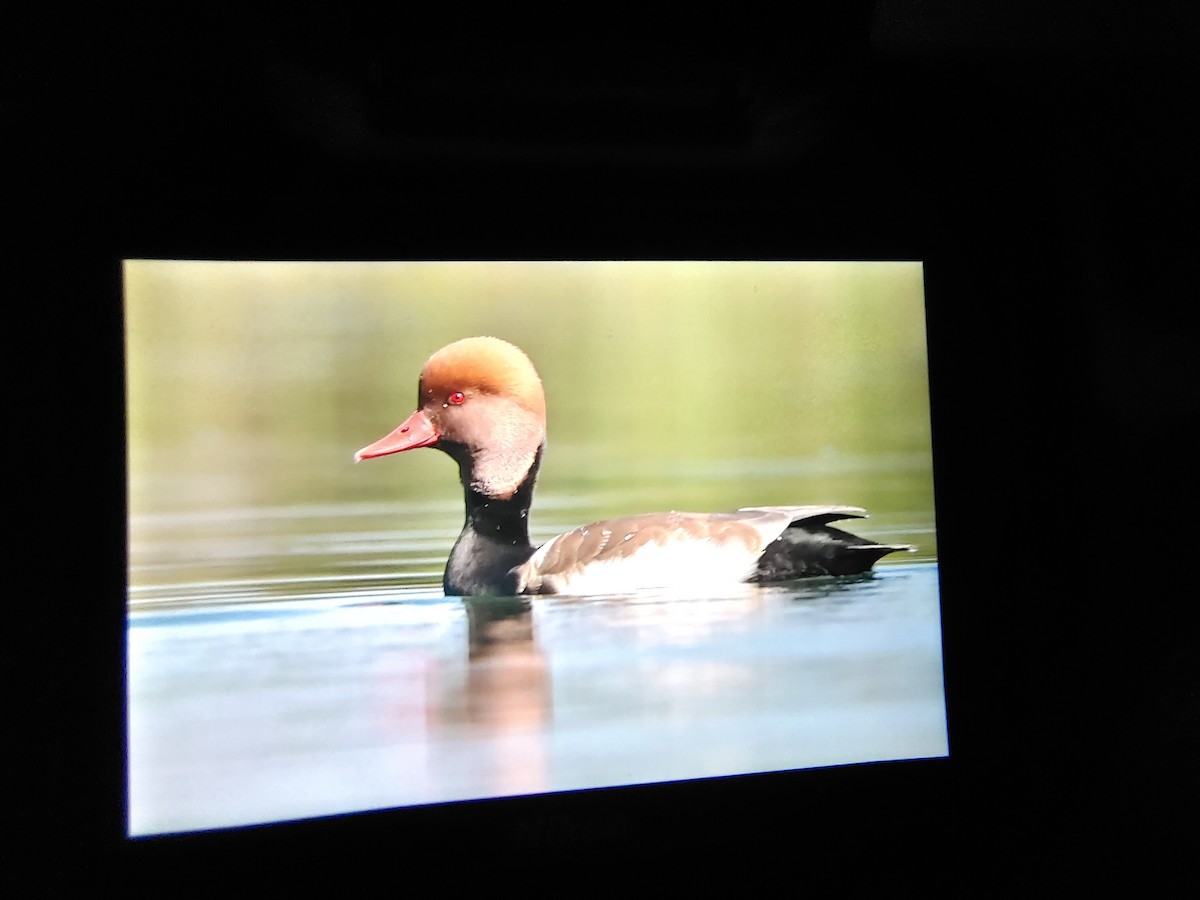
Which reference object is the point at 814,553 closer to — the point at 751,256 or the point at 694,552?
the point at 694,552

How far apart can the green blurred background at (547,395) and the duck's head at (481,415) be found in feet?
0.06

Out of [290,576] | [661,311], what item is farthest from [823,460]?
[290,576]

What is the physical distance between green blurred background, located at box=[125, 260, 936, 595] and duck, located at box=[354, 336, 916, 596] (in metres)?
0.02

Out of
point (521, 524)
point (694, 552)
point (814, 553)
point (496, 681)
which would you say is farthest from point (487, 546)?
point (814, 553)

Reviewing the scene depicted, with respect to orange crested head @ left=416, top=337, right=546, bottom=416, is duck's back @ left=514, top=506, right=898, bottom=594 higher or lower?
lower

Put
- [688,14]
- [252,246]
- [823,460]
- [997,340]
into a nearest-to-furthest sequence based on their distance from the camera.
A: 1. [688,14]
2. [252,246]
3. [823,460]
4. [997,340]

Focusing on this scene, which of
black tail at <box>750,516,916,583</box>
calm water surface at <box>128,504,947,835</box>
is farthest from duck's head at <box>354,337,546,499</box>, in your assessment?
black tail at <box>750,516,916,583</box>

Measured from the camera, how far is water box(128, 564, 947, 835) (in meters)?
1.24

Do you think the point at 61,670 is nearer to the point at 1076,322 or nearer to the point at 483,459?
the point at 483,459

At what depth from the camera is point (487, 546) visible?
1311 mm

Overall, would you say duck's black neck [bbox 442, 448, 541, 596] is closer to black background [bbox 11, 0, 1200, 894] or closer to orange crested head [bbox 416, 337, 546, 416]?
orange crested head [bbox 416, 337, 546, 416]

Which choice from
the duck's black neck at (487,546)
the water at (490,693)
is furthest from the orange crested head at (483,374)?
the water at (490,693)

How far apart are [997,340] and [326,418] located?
1.04m

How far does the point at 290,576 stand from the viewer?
4.17 feet
